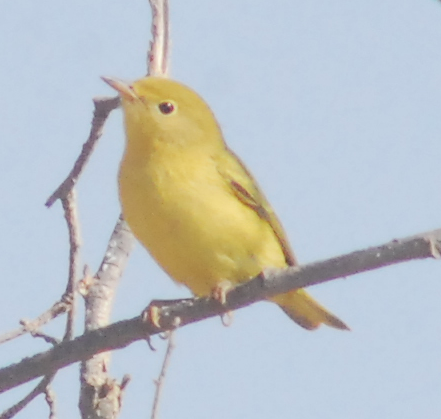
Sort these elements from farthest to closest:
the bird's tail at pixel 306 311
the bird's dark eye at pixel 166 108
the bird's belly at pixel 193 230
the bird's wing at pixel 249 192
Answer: the bird's tail at pixel 306 311 < the bird's dark eye at pixel 166 108 < the bird's wing at pixel 249 192 < the bird's belly at pixel 193 230

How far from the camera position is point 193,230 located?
15.2 ft

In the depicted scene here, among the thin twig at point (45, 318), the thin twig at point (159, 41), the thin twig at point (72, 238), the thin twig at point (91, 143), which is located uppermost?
the thin twig at point (159, 41)

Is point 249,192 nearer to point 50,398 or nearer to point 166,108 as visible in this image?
point 166,108

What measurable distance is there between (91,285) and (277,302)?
4.28 feet

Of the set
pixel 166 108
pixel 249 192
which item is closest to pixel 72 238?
pixel 249 192

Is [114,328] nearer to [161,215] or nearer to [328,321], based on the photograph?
[161,215]

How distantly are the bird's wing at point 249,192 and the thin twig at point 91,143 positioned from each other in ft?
3.70

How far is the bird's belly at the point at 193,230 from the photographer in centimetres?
466

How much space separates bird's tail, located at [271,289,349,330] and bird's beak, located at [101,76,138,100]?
1.49m

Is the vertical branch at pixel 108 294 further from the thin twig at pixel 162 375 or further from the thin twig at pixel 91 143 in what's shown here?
the thin twig at pixel 91 143

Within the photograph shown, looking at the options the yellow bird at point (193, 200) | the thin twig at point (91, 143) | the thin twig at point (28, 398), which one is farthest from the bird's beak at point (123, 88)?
the thin twig at point (28, 398)

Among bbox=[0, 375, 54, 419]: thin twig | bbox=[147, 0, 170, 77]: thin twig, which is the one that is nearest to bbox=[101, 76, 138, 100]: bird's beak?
bbox=[147, 0, 170, 77]: thin twig

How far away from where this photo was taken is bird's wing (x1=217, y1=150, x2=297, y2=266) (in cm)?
515

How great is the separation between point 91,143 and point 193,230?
0.81 m
